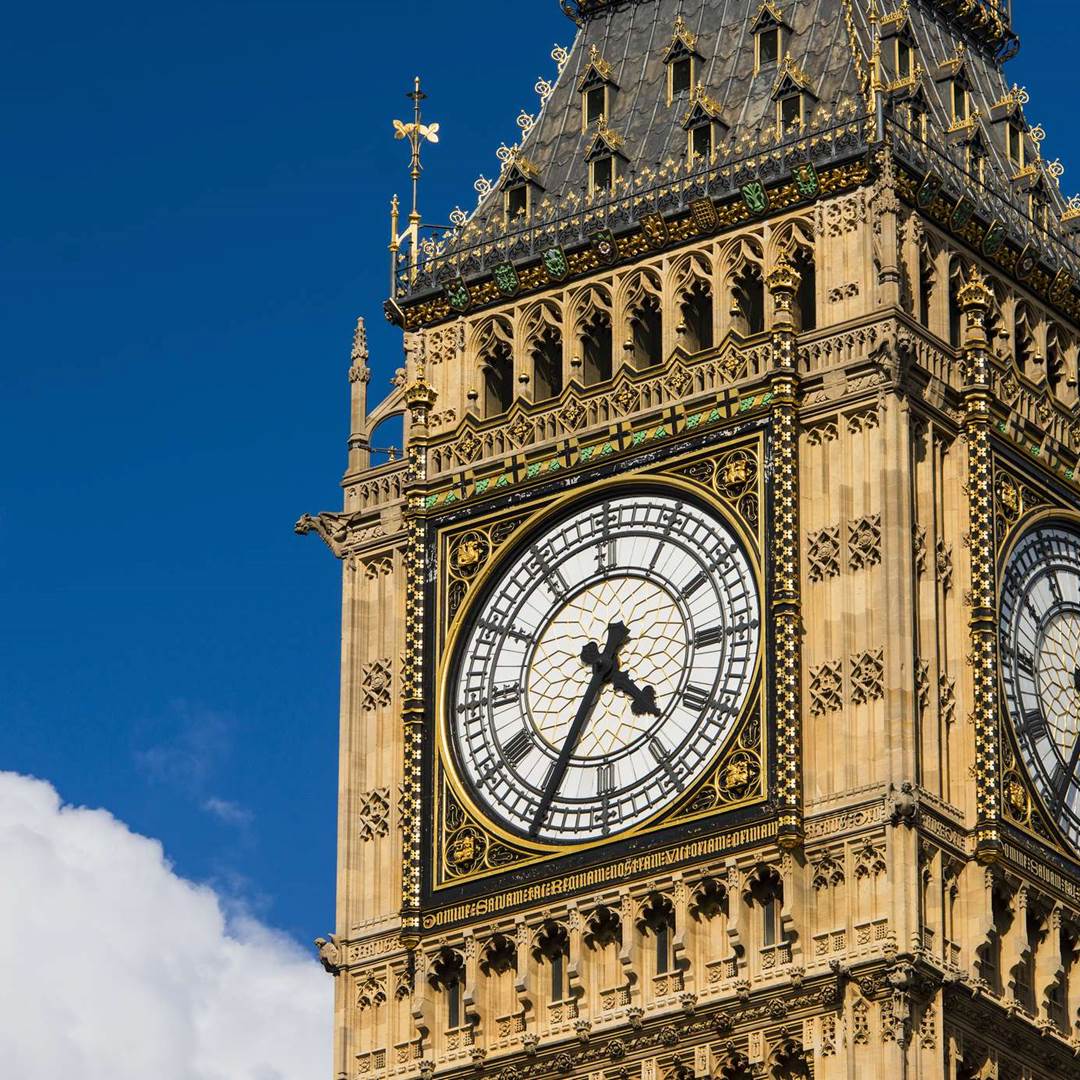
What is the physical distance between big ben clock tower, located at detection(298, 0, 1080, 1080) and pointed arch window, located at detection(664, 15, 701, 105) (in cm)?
5

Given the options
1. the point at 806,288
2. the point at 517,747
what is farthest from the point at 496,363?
the point at 517,747

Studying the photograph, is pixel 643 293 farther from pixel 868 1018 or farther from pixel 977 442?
pixel 868 1018

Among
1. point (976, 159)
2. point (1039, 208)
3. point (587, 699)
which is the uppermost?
point (976, 159)

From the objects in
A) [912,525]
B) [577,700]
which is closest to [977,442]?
[912,525]

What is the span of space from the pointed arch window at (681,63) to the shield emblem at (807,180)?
11.4 ft

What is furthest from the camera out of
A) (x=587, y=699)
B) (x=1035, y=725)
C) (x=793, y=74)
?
(x=793, y=74)

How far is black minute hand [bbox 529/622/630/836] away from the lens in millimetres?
60125

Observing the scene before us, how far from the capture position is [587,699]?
60.5 metres

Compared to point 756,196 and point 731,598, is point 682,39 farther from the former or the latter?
point 731,598

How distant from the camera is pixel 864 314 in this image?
198 feet

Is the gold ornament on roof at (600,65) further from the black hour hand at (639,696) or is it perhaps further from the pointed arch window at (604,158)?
the black hour hand at (639,696)

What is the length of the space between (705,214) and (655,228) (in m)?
0.71

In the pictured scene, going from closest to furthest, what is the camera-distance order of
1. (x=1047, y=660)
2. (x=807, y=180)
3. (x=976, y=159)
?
1. (x=1047, y=660)
2. (x=807, y=180)
3. (x=976, y=159)

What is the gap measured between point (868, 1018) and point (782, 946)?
1.57 meters
